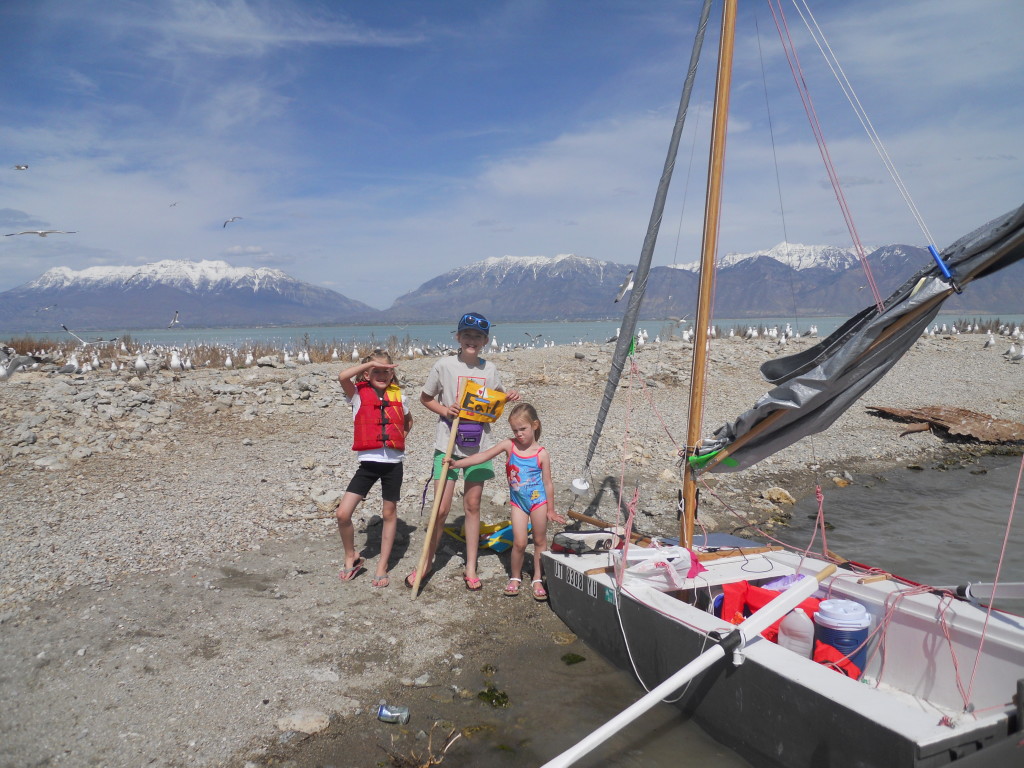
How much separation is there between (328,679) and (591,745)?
214 cm

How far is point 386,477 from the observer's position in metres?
5.67

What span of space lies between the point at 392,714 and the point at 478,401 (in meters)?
2.45

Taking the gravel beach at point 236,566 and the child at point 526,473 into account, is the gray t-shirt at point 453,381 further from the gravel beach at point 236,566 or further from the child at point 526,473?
the gravel beach at point 236,566

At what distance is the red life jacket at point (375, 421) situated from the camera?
5.57 metres

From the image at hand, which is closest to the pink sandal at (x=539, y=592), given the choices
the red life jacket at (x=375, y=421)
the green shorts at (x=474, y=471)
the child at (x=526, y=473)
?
the child at (x=526, y=473)

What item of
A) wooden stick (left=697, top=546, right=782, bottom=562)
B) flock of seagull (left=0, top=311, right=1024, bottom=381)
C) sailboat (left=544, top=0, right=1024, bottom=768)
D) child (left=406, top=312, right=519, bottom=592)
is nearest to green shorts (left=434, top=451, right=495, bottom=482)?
child (left=406, top=312, right=519, bottom=592)

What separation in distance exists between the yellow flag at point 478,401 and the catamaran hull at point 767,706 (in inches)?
62.8

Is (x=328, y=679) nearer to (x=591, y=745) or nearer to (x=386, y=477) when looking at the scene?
(x=386, y=477)

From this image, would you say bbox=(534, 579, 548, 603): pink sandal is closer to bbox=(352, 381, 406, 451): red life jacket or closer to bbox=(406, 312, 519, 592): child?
bbox=(406, 312, 519, 592): child

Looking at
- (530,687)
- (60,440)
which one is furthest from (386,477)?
(60,440)

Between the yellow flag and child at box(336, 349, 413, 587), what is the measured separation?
0.57 metres

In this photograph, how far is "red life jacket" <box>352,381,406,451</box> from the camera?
18.3ft

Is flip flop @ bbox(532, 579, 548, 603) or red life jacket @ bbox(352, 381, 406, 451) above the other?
red life jacket @ bbox(352, 381, 406, 451)

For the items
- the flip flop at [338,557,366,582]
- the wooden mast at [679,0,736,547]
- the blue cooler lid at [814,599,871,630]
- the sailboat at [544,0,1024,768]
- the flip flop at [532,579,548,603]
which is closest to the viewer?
the sailboat at [544,0,1024,768]
